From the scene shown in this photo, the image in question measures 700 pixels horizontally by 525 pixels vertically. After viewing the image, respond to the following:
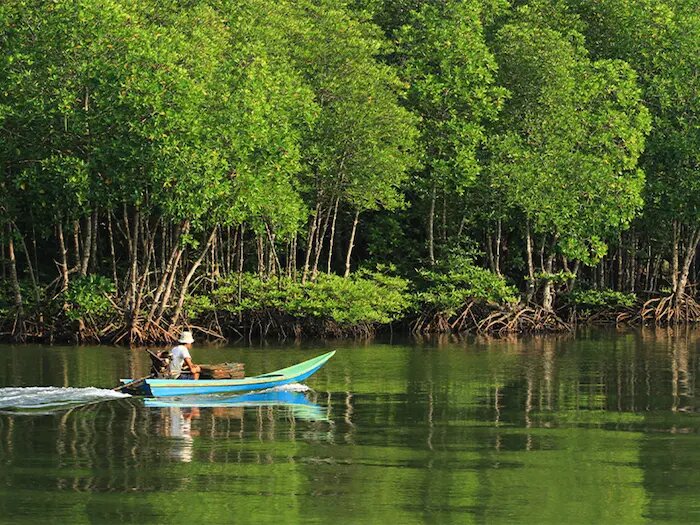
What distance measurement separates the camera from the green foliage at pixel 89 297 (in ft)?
112

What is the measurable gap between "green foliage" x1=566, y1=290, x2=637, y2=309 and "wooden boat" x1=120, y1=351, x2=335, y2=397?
2044cm

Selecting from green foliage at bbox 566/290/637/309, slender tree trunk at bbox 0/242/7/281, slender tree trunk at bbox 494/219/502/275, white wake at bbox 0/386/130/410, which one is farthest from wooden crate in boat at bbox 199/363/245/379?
green foliage at bbox 566/290/637/309

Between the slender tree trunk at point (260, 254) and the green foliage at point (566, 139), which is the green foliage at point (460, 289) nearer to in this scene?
the green foliage at point (566, 139)

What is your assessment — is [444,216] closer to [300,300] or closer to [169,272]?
[300,300]

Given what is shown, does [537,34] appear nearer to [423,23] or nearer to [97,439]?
[423,23]

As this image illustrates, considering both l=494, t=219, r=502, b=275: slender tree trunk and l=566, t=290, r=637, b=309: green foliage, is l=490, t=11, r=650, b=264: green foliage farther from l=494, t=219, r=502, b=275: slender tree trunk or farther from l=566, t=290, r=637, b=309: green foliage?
l=566, t=290, r=637, b=309: green foliage

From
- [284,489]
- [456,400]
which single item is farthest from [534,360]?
[284,489]

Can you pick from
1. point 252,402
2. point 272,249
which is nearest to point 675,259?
point 272,249

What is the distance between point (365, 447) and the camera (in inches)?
703

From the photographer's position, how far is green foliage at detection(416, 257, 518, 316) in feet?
131

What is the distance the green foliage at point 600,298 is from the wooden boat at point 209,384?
2044 centimetres

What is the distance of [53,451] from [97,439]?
45.6 inches

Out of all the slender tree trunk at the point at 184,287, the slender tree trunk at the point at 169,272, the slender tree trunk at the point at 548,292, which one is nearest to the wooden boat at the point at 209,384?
the slender tree trunk at the point at 169,272

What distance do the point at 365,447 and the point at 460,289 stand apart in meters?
22.7
